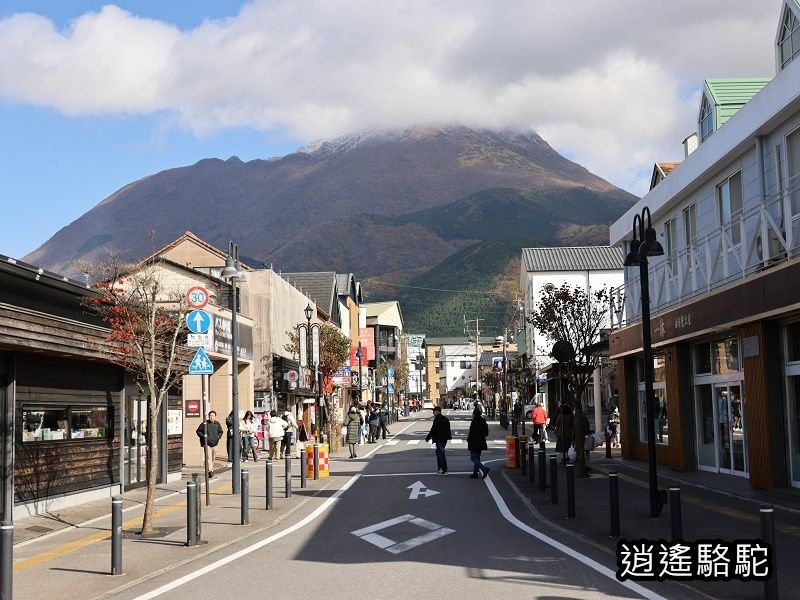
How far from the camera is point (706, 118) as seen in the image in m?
26.1

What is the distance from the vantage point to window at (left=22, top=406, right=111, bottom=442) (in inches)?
674

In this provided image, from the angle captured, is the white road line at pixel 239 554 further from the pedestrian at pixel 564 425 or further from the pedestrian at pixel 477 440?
the pedestrian at pixel 564 425

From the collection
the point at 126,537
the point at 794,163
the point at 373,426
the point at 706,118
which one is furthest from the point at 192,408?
the point at 794,163

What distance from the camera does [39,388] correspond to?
685 inches

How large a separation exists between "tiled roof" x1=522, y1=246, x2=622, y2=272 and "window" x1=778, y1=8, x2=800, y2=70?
5447cm

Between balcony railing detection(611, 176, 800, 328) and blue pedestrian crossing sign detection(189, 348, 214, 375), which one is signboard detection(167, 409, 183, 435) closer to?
blue pedestrian crossing sign detection(189, 348, 214, 375)

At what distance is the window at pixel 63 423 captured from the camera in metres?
17.1

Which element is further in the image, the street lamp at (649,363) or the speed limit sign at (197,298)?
the speed limit sign at (197,298)

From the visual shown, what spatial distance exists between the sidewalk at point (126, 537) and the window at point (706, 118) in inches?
548

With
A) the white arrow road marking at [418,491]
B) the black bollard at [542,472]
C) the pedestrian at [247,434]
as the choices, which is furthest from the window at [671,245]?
the pedestrian at [247,434]

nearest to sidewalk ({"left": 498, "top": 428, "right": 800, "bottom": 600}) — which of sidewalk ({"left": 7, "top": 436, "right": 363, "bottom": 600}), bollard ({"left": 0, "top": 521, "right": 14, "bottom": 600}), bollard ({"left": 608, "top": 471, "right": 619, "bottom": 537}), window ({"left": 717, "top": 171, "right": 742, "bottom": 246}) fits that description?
bollard ({"left": 608, "top": 471, "right": 619, "bottom": 537})

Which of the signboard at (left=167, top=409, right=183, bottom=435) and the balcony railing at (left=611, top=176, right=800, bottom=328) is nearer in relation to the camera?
the balcony railing at (left=611, top=176, right=800, bottom=328)

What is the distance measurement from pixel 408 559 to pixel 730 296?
33.0 feet

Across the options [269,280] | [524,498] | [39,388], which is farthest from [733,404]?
[269,280]
